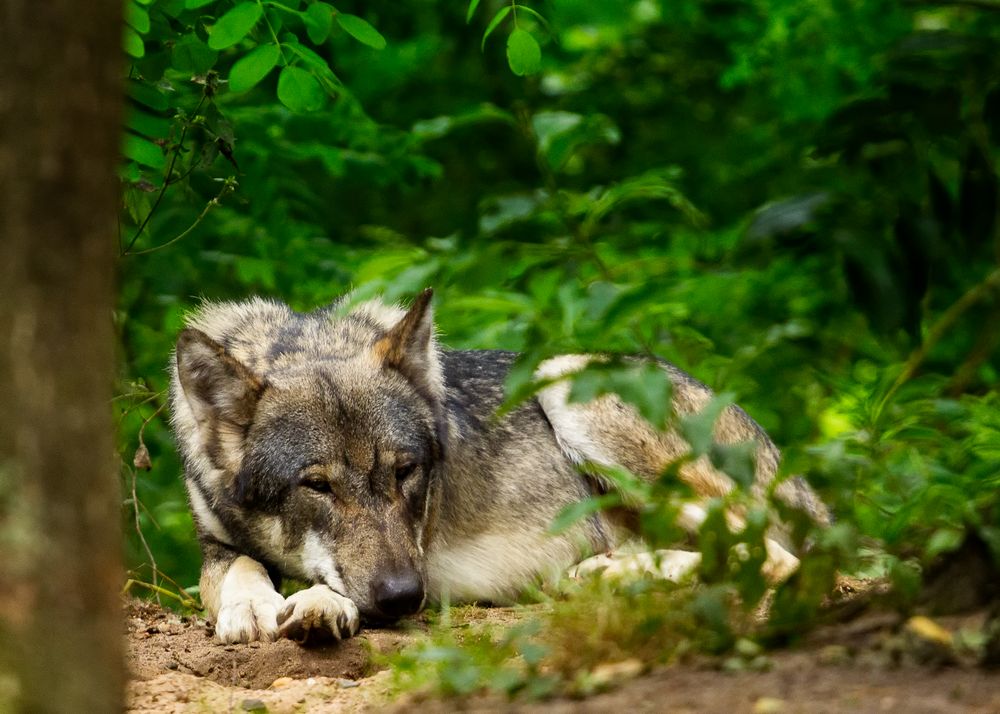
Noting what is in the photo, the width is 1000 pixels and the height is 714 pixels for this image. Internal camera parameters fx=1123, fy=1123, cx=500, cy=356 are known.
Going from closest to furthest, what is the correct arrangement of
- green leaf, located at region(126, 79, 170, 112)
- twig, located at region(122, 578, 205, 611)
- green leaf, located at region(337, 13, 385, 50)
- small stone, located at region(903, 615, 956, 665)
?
small stone, located at region(903, 615, 956, 665), green leaf, located at region(337, 13, 385, 50), green leaf, located at region(126, 79, 170, 112), twig, located at region(122, 578, 205, 611)

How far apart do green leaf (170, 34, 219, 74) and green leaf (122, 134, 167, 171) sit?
1.20 ft

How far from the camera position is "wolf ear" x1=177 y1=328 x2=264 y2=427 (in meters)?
4.90

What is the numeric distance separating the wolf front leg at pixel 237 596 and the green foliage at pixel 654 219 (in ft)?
2.65

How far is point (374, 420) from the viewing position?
191 inches

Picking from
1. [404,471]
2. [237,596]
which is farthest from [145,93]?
[237,596]

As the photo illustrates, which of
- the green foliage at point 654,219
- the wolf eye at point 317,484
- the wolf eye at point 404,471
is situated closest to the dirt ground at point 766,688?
the green foliage at point 654,219

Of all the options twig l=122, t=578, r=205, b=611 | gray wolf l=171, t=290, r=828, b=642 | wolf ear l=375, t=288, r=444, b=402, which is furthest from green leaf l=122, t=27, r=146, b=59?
twig l=122, t=578, r=205, b=611

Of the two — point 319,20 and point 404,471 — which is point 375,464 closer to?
point 404,471

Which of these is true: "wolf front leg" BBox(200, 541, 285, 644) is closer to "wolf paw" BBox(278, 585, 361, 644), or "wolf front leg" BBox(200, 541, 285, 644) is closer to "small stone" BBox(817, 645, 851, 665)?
"wolf paw" BBox(278, 585, 361, 644)

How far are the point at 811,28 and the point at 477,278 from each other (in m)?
7.12

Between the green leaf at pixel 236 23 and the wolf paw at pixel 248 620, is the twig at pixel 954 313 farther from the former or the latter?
the green leaf at pixel 236 23

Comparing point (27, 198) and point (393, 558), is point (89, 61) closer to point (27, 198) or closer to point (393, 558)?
point (27, 198)

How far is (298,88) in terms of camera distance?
4.79 meters

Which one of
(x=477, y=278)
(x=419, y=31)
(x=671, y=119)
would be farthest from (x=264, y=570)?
(x=671, y=119)
